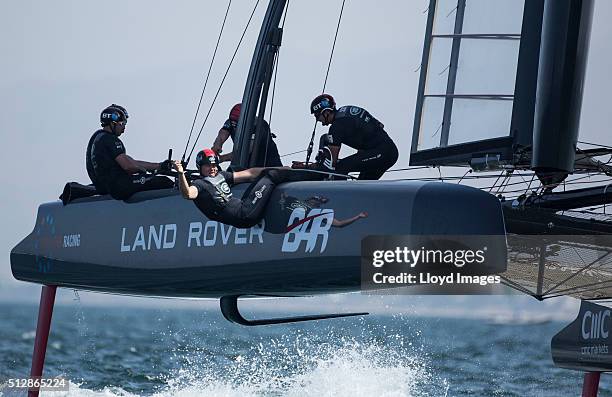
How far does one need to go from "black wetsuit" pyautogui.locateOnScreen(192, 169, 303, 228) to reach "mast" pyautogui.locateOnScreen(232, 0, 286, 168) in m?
0.82

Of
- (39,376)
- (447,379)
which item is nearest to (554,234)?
(39,376)

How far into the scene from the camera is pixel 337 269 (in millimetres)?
7605

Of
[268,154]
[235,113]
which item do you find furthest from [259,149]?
[235,113]

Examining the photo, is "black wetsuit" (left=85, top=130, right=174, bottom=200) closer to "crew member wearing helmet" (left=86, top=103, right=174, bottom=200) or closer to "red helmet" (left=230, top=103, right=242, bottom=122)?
"crew member wearing helmet" (left=86, top=103, right=174, bottom=200)

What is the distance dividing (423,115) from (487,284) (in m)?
1.77

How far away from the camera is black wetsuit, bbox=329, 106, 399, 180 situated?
8297 millimetres

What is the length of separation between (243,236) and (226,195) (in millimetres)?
272

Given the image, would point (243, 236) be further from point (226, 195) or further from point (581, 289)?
point (581, 289)

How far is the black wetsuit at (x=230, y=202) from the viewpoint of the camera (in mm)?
7961

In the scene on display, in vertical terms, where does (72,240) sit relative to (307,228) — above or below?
below

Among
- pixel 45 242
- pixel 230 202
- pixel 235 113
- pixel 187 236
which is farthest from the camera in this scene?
pixel 45 242

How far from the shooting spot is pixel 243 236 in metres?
8.12

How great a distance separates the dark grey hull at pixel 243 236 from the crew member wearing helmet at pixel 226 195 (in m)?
0.08

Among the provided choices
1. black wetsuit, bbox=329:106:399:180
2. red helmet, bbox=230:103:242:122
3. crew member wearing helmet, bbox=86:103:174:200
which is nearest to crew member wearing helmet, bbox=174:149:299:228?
black wetsuit, bbox=329:106:399:180
